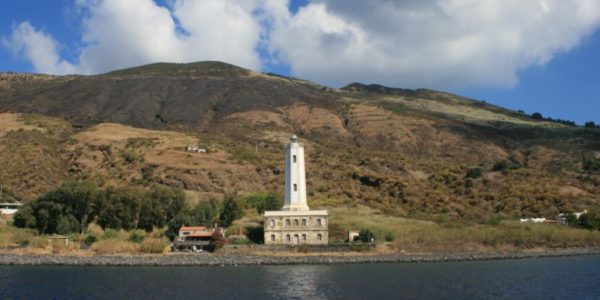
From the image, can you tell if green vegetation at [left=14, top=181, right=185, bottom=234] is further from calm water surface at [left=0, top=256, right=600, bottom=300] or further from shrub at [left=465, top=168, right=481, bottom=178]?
shrub at [left=465, top=168, right=481, bottom=178]

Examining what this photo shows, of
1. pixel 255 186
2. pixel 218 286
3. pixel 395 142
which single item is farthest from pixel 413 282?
pixel 395 142

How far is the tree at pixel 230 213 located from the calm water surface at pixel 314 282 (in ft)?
48.2

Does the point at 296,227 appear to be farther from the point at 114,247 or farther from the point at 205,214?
the point at 114,247

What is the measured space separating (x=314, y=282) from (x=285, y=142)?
72.7 meters

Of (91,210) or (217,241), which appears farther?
(91,210)

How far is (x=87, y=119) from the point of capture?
12650cm

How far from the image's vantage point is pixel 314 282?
40.0 metres

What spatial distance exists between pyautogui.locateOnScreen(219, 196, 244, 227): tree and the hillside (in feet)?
37.4

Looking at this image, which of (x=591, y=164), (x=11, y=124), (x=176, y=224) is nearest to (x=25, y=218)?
(x=176, y=224)

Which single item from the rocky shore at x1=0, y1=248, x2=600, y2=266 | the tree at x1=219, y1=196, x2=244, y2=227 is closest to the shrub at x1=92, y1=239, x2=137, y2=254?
the rocky shore at x1=0, y1=248, x2=600, y2=266

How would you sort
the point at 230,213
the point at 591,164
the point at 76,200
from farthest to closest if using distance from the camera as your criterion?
the point at 591,164 < the point at 230,213 < the point at 76,200

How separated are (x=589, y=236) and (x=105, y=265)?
1750 inches

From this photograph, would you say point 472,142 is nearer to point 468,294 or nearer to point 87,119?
point 87,119

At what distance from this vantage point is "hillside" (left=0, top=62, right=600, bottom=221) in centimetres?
8275
